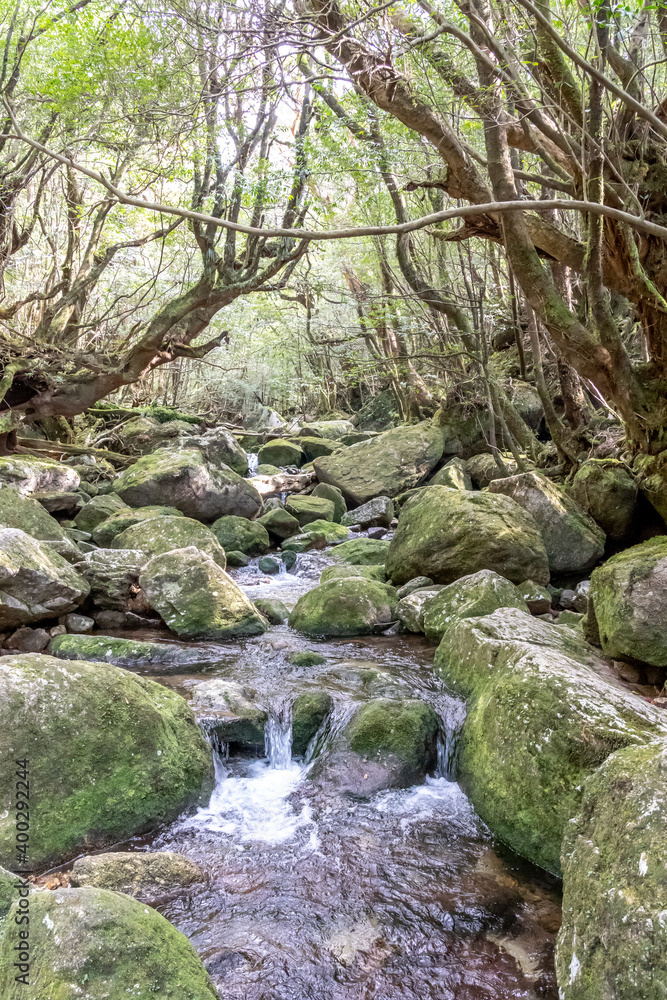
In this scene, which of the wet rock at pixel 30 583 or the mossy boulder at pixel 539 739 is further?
the wet rock at pixel 30 583

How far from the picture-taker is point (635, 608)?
15.3 feet

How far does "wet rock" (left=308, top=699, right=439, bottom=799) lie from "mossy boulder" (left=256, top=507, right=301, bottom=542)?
22.3ft

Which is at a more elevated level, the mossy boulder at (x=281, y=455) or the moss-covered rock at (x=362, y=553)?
the mossy boulder at (x=281, y=455)

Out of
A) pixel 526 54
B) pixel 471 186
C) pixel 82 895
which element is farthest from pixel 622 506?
pixel 82 895

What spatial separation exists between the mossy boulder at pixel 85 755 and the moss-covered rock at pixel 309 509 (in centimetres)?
795

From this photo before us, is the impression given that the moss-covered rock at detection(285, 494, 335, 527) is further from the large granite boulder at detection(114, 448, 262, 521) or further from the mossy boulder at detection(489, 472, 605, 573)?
the mossy boulder at detection(489, 472, 605, 573)

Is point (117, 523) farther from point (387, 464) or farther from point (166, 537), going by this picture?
point (387, 464)

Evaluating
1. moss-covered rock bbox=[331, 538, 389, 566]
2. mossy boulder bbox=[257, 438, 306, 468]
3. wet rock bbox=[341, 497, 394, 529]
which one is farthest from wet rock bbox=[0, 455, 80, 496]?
mossy boulder bbox=[257, 438, 306, 468]

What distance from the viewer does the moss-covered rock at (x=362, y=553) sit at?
30.6 ft

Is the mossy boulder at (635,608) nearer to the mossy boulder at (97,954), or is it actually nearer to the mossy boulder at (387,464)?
the mossy boulder at (97,954)

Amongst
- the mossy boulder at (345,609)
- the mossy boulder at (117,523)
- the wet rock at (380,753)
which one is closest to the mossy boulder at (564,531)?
the mossy boulder at (345,609)

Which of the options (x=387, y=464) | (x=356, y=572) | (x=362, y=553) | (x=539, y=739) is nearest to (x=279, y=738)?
(x=539, y=739)

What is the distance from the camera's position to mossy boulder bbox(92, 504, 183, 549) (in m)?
9.06

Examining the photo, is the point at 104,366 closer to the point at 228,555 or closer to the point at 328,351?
the point at 228,555
